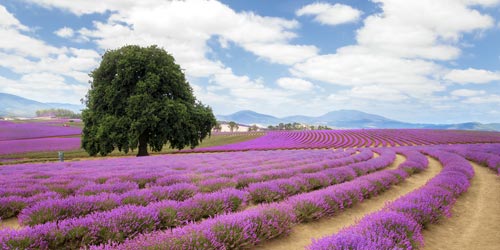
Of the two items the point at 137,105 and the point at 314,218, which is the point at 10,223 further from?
the point at 137,105

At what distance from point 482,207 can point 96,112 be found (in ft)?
73.3

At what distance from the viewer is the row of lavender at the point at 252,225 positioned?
9.54 feet

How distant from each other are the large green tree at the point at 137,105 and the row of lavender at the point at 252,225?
15475 millimetres

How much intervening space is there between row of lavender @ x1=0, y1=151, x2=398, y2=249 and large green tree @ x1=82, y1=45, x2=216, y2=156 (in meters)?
15.2

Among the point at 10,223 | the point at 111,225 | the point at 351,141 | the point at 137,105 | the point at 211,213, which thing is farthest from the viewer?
the point at 351,141

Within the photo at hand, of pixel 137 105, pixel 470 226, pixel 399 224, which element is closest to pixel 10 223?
pixel 399 224

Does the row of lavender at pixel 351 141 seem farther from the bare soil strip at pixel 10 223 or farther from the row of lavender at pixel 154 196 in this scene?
the bare soil strip at pixel 10 223

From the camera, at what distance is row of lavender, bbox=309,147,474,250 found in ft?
9.41

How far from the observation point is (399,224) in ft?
12.5

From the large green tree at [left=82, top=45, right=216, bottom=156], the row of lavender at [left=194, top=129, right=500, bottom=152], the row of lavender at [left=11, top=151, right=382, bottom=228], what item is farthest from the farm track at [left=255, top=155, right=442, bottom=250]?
the row of lavender at [left=194, top=129, right=500, bottom=152]

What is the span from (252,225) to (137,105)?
17348 mm

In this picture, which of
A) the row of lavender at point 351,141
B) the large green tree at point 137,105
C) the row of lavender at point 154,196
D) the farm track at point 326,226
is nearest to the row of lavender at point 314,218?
the farm track at point 326,226

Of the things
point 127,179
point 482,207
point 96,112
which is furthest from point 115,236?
point 96,112

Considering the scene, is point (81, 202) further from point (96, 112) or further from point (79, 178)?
point (96, 112)
